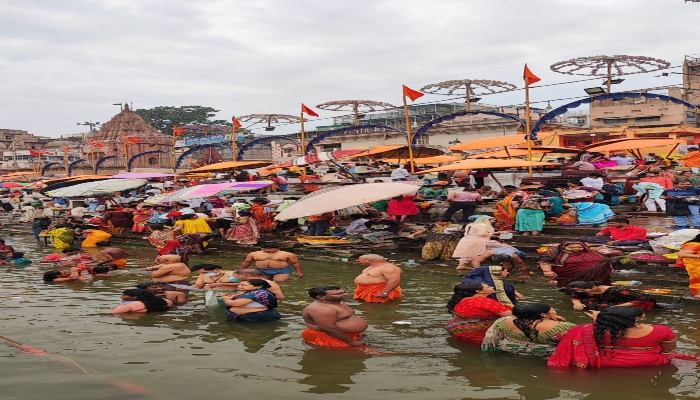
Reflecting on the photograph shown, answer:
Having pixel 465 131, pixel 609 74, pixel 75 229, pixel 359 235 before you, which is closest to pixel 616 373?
pixel 359 235

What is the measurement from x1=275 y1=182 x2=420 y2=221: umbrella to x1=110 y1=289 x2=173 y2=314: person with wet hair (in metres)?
3.51

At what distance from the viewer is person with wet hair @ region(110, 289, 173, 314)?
29.7 ft

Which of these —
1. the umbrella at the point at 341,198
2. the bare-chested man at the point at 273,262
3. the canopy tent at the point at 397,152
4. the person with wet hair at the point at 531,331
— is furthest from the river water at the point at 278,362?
the canopy tent at the point at 397,152

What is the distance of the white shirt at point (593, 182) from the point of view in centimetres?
1428

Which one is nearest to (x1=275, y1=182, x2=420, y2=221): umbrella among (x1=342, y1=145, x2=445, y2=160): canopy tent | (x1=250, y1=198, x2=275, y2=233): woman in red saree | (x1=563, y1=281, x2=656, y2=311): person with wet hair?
(x1=250, y1=198, x2=275, y2=233): woman in red saree

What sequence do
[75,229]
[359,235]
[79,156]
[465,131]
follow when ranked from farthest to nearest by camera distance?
1. [79,156]
2. [465,131]
3. [75,229]
4. [359,235]

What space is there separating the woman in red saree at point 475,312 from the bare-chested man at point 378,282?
2176 mm

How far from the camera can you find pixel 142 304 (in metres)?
9.12

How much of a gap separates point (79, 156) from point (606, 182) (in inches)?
2002

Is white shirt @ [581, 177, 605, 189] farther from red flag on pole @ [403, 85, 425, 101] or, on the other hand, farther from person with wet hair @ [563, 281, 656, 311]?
person with wet hair @ [563, 281, 656, 311]

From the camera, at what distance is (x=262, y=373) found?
6.40 metres

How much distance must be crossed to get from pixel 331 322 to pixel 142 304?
3390mm

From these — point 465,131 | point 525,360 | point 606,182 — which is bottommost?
point 525,360

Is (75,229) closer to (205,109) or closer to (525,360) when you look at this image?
(525,360)
